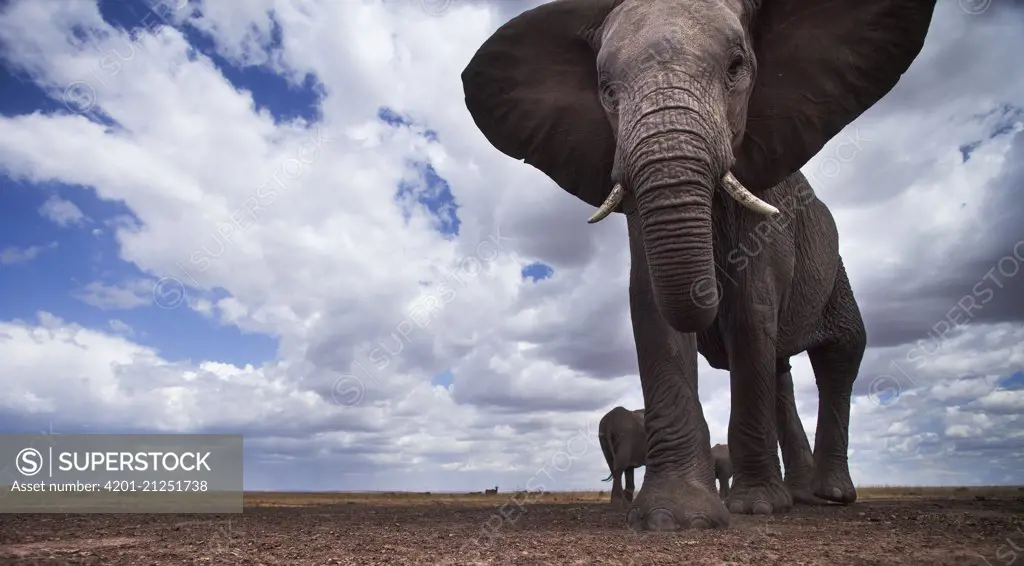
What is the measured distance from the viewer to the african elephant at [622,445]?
20.2m

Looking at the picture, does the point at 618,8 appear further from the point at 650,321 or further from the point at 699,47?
the point at 650,321

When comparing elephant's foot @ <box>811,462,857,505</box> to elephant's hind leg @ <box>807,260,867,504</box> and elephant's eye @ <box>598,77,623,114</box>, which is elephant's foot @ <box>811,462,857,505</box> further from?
elephant's eye @ <box>598,77,623,114</box>

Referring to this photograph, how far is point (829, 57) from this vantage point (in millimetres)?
9211

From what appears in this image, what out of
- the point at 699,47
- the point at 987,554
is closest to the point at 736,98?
the point at 699,47

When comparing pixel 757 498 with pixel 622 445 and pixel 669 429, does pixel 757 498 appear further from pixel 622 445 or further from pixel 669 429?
pixel 622 445

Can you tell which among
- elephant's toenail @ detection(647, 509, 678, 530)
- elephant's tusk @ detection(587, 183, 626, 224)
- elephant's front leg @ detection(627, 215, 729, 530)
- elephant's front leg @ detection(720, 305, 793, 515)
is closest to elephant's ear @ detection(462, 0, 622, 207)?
elephant's front leg @ detection(627, 215, 729, 530)

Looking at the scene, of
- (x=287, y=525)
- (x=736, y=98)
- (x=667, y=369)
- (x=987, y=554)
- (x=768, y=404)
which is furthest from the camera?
(x=768, y=404)

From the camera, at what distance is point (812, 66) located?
9.16 metres

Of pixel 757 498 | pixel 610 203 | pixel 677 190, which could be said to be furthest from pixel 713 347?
pixel 677 190

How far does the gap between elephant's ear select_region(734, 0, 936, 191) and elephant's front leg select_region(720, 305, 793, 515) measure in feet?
4.55

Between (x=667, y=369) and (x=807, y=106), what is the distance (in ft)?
11.3

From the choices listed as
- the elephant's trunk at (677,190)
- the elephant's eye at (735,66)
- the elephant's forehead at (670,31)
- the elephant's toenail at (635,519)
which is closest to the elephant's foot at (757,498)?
the elephant's toenail at (635,519)

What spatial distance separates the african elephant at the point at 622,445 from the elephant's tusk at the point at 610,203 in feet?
44.6

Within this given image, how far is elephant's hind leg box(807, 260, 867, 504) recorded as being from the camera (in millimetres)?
14320
